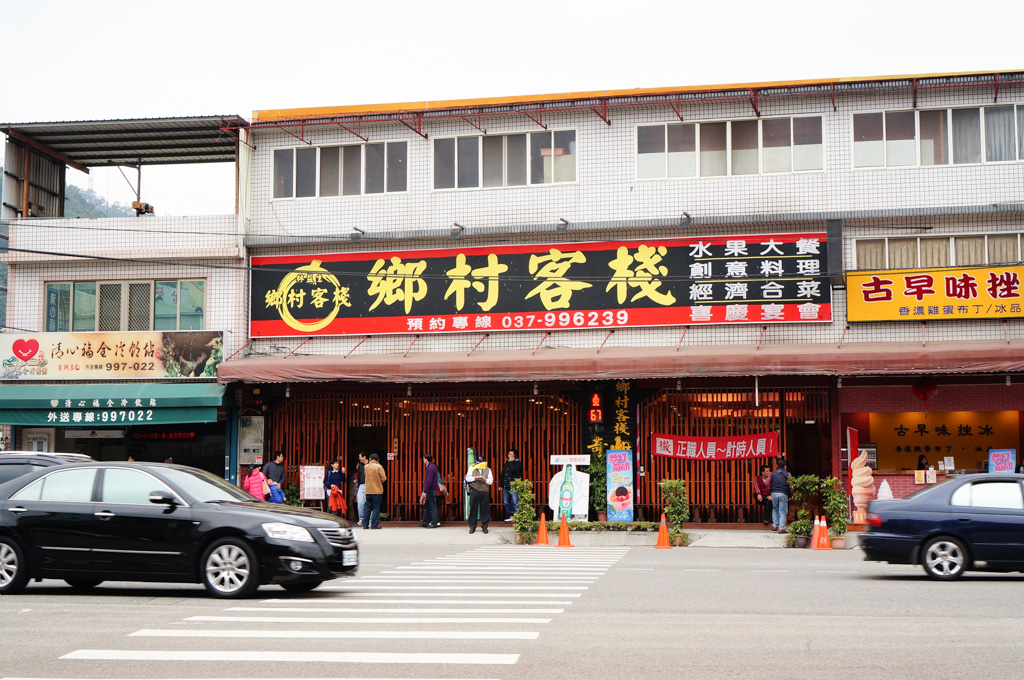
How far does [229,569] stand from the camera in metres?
11.6

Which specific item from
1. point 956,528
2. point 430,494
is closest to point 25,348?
point 430,494

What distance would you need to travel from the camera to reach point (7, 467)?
1508cm

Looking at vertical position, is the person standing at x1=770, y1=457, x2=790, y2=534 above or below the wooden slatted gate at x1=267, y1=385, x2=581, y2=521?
below

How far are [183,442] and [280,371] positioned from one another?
645cm

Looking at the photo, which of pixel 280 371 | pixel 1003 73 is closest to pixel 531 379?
pixel 280 371

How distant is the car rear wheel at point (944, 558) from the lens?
45.5ft

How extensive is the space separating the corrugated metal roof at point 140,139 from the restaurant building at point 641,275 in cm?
153

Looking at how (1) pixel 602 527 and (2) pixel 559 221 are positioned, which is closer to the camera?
(1) pixel 602 527

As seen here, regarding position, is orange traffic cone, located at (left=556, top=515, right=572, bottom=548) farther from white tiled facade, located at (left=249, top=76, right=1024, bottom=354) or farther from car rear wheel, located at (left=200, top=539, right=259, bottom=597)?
car rear wheel, located at (left=200, top=539, right=259, bottom=597)

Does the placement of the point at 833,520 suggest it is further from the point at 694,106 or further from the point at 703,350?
the point at 694,106

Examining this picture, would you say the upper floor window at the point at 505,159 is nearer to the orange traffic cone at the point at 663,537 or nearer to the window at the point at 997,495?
the orange traffic cone at the point at 663,537

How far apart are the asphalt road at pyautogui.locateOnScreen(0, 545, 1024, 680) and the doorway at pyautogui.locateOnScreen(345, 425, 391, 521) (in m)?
12.2

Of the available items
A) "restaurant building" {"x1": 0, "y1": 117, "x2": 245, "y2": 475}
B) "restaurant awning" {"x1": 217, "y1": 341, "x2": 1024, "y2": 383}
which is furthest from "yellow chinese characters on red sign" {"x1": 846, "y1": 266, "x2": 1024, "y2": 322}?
"restaurant building" {"x1": 0, "y1": 117, "x2": 245, "y2": 475}

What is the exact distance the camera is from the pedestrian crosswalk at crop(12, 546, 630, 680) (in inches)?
314
